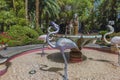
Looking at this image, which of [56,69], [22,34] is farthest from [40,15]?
[56,69]

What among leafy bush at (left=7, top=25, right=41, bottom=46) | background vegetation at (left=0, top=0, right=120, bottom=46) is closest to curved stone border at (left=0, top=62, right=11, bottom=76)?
background vegetation at (left=0, top=0, right=120, bottom=46)

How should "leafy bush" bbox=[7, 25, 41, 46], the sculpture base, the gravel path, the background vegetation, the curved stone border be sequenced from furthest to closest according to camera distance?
the background vegetation, "leafy bush" bbox=[7, 25, 41, 46], the sculpture base, the curved stone border, the gravel path

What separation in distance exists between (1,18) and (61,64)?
1674 cm

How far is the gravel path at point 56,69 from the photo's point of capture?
7801mm

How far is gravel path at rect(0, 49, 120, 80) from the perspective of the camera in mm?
7801

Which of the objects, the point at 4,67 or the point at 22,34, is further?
the point at 22,34

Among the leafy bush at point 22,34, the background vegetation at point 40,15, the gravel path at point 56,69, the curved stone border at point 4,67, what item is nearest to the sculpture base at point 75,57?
the gravel path at point 56,69

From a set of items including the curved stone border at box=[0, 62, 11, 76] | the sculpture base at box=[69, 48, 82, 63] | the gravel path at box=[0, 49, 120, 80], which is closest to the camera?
the gravel path at box=[0, 49, 120, 80]

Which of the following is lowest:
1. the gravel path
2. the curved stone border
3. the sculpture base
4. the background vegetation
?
the gravel path

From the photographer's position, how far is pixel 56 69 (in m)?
8.75

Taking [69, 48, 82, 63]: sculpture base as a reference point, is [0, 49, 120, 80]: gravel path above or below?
below

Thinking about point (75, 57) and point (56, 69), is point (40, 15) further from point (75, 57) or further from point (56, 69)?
point (56, 69)

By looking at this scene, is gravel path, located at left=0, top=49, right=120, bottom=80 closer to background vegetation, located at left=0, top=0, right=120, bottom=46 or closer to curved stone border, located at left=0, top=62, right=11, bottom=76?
curved stone border, located at left=0, top=62, right=11, bottom=76

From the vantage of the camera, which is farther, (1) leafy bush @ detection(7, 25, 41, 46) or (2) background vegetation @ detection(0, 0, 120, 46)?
(2) background vegetation @ detection(0, 0, 120, 46)
